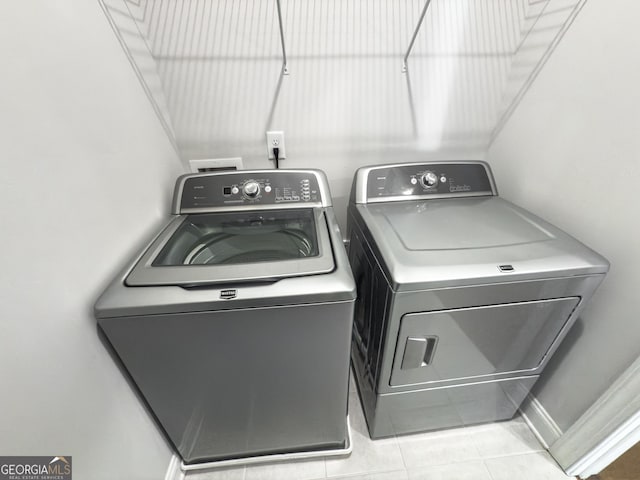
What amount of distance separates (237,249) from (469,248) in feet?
3.03

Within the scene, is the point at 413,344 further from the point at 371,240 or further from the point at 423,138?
the point at 423,138

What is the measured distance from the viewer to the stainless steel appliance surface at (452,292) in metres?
0.87

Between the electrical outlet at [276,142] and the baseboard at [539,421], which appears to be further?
the electrical outlet at [276,142]

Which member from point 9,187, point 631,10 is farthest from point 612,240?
point 9,187

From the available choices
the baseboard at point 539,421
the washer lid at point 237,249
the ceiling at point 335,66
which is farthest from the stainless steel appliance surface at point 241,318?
the baseboard at point 539,421

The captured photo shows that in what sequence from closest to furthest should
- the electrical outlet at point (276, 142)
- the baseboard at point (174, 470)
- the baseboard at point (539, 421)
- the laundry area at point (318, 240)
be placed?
the laundry area at point (318, 240)
the baseboard at point (174, 470)
the baseboard at point (539, 421)
the electrical outlet at point (276, 142)

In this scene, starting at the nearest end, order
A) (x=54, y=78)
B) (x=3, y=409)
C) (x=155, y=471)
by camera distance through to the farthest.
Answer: (x=3, y=409) → (x=54, y=78) → (x=155, y=471)

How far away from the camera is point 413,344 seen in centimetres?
98

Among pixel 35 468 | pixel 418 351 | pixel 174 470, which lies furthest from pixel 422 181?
pixel 174 470

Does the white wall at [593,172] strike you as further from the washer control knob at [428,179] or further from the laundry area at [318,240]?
the washer control knob at [428,179]

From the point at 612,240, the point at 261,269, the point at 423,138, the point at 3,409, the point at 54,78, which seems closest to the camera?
the point at 3,409

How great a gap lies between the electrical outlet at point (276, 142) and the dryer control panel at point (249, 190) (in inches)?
9.8

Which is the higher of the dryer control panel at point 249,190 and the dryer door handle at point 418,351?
the dryer control panel at point 249,190

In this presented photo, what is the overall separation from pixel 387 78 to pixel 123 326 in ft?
4.91
